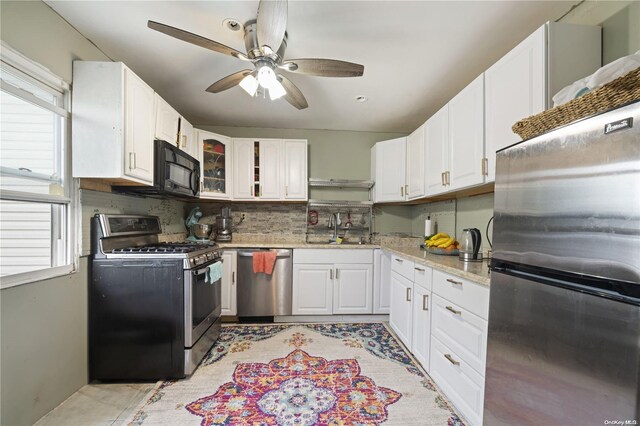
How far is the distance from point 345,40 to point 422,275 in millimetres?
1866

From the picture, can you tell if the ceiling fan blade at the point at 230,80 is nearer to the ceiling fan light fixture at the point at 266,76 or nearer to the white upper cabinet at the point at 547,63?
the ceiling fan light fixture at the point at 266,76

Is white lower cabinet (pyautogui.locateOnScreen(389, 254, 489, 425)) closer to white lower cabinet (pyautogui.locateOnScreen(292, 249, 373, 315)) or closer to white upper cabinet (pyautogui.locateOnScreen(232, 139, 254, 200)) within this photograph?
white lower cabinet (pyautogui.locateOnScreen(292, 249, 373, 315))

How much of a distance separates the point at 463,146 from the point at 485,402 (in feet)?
5.17

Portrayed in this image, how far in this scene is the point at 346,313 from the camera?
298 centimetres

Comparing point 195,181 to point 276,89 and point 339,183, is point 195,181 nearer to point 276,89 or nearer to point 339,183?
point 276,89

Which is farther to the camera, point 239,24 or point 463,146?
point 463,146

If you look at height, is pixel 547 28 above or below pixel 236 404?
above

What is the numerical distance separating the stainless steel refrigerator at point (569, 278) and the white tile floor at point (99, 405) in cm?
211

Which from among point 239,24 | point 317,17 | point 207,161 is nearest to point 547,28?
point 317,17

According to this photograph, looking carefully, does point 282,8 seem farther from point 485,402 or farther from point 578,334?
point 485,402

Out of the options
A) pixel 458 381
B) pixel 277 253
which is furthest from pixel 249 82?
pixel 458 381

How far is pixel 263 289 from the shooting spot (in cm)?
291

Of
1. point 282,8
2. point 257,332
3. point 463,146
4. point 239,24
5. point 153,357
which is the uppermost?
point 239,24

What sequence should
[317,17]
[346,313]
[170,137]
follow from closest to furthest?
[317,17] → [170,137] → [346,313]
